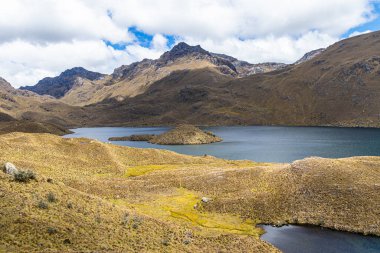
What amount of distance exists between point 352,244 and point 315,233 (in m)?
4.64

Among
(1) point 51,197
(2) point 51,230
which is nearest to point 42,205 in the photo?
(1) point 51,197

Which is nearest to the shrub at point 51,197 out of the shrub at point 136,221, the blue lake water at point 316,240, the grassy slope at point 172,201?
the grassy slope at point 172,201

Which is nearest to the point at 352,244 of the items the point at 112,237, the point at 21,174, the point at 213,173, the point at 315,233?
the point at 315,233

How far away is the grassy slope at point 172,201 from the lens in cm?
3078

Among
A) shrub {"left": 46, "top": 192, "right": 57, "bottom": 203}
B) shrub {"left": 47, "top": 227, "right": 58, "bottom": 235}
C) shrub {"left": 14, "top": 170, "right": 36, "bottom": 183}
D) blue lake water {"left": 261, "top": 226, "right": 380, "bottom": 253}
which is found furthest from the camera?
blue lake water {"left": 261, "top": 226, "right": 380, "bottom": 253}

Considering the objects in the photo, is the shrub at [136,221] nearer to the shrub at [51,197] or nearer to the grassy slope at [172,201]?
the grassy slope at [172,201]

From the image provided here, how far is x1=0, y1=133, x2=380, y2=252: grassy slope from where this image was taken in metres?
30.8

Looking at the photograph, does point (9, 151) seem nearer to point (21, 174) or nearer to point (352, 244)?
point (21, 174)

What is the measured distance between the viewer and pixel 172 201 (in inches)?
2229

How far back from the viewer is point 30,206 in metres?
32.2

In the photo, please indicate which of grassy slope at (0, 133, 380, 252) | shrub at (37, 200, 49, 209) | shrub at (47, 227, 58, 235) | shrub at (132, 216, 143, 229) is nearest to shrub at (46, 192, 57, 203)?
grassy slope at (0, 133, 380, 252)

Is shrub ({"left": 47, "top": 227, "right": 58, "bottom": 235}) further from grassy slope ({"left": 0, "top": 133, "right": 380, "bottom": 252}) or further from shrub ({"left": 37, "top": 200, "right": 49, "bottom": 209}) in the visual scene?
shrub ({"left": 37, "top": 200, "right": 49, "bottom": 209})

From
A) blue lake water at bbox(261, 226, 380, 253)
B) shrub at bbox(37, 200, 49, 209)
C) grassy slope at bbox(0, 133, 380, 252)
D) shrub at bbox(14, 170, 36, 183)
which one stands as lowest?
blue lake water at bbox(261, 226, 380, 253)

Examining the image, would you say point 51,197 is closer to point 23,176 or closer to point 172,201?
point 23,176
